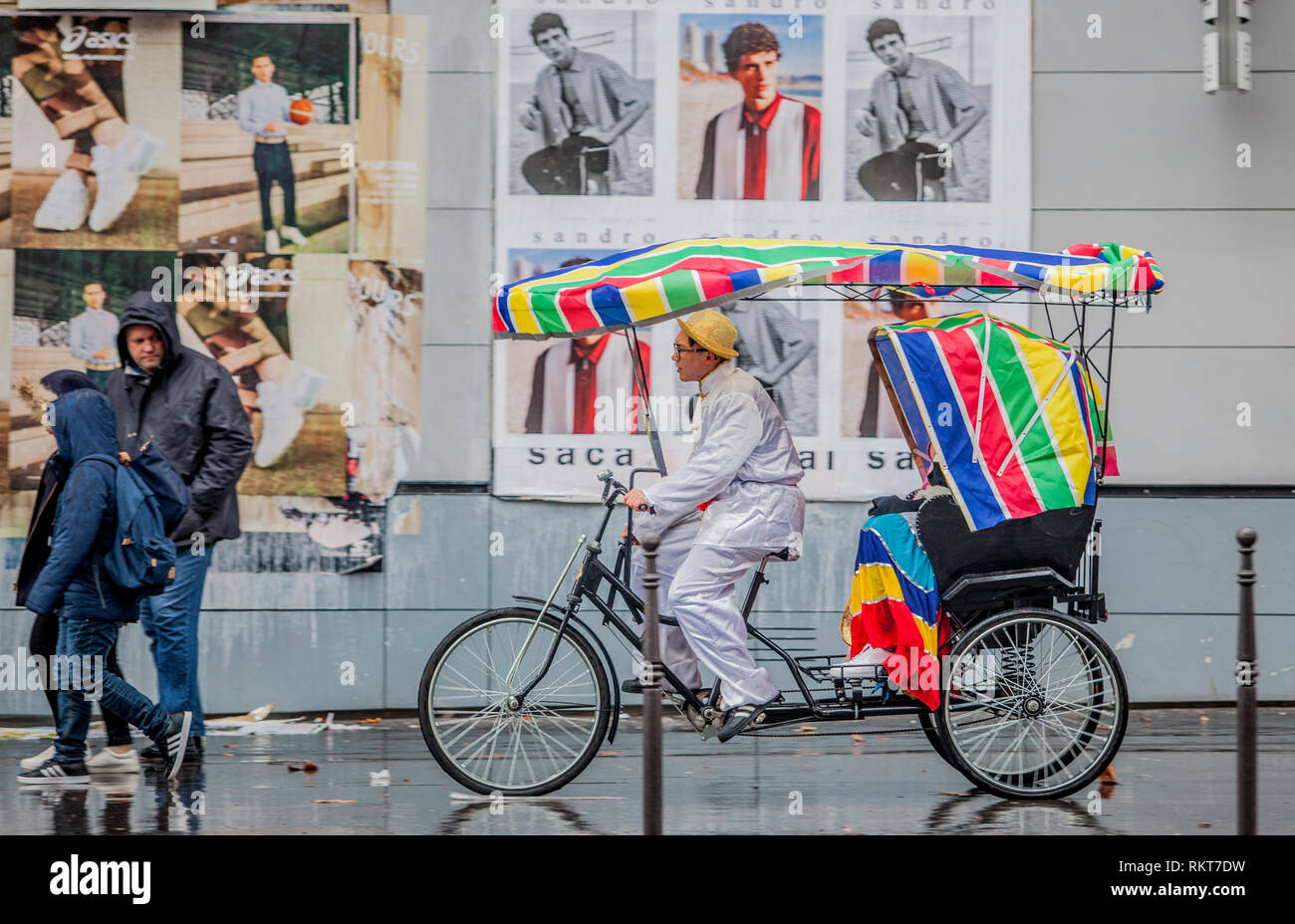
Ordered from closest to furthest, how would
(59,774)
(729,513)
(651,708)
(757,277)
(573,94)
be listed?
(651,708) → (757,277) → (729,513) → (59,774) → (573,94)

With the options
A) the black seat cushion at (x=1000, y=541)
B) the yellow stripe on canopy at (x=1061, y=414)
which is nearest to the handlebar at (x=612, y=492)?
the black seat cushion at (x=1000, y=541)

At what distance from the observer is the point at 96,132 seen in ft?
29.9

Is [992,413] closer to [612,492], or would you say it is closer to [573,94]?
Result: [612,492]

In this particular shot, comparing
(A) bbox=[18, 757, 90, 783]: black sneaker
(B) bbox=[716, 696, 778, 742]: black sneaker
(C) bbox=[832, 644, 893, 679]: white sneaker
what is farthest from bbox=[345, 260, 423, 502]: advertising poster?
(C) bbox=[832, 644, 893, 679]: white sneaker

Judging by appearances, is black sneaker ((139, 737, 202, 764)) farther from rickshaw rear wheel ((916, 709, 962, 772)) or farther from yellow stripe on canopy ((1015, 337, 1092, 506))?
yellow stripe on canopy ((1015, 337, 1092, 506))

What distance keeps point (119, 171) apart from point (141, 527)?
3258mm

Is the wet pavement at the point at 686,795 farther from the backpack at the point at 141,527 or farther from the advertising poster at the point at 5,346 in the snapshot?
the advertising poster at the point at 5,346

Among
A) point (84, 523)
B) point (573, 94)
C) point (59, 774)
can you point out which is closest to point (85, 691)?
point (59, 774)

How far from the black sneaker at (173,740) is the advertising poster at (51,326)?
2.63 m

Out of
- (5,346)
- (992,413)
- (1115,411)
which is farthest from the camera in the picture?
(1115,411)

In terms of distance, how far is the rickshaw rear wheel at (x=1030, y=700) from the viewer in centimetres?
641

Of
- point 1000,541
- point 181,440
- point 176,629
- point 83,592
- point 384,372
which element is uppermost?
point 384,372

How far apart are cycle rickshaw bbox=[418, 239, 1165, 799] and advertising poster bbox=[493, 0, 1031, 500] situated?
276cm

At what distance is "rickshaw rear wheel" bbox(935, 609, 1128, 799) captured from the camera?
6.41 metres
